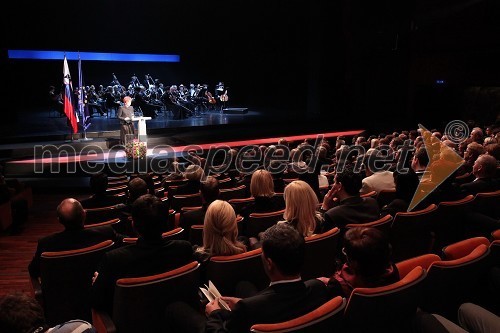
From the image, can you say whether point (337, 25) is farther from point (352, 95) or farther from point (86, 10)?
→ point (86, 10)

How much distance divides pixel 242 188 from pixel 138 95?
8649 mm

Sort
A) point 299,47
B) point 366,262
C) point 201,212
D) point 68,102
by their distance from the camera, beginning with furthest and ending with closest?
point 299,47 < point 68,102 < point 201,212 < point 366,262

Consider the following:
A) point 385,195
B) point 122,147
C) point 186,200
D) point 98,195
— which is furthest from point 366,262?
point 122,147

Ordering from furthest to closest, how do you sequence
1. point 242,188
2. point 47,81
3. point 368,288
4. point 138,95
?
point 47,81
point 138,95
point 242,188
point 368,288

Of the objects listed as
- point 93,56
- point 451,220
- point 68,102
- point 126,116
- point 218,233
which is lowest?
point 451,220

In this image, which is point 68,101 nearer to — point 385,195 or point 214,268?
point 385,195

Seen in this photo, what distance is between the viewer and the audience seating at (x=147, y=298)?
210cm

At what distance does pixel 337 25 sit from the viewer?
47.6 feet

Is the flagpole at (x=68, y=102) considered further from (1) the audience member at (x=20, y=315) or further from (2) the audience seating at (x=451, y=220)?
(1) the audience member at (x=20, y=315)

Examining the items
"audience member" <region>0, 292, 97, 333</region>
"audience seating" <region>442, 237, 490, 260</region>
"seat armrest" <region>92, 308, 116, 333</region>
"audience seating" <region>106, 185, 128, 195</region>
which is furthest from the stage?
"audience member" <region>0, 292, 97, 333</region>

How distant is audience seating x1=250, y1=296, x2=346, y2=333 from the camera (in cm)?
158

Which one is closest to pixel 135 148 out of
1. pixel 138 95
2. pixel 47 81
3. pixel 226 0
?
pixel 138 95

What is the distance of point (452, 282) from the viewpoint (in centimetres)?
218

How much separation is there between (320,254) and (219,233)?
732mm
